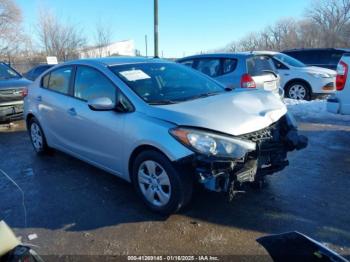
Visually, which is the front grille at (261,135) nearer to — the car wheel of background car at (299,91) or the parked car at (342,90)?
the parked car at (342,90)

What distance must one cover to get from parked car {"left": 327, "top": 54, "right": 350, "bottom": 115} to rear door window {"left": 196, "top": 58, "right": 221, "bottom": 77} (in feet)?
10.0

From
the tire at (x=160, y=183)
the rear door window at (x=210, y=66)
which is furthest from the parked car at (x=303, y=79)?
the tire at (x=160, y=183)

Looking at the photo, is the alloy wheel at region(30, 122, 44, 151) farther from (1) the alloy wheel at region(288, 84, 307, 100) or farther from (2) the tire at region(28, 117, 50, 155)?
(1) the alloy wheel at region(288, 84, 307, 100)

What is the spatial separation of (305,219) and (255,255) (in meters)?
0.82

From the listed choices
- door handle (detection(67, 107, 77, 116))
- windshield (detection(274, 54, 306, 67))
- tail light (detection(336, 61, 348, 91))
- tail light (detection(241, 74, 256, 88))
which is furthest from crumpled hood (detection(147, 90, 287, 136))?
windshield (detection(274, 54, 306, 67))

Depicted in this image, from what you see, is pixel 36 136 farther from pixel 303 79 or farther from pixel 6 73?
pixel 303 79

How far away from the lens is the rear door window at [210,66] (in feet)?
28.0

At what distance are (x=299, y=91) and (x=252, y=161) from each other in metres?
8.66

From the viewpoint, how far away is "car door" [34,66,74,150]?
4.87 metres

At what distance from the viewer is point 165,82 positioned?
4.34m

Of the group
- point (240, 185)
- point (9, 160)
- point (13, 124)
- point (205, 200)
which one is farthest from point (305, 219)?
point (13, 124)

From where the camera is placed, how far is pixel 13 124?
909 centimetres

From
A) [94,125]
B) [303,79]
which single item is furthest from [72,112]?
[303,79]

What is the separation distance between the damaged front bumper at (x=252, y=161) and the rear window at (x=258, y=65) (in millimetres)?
4439
